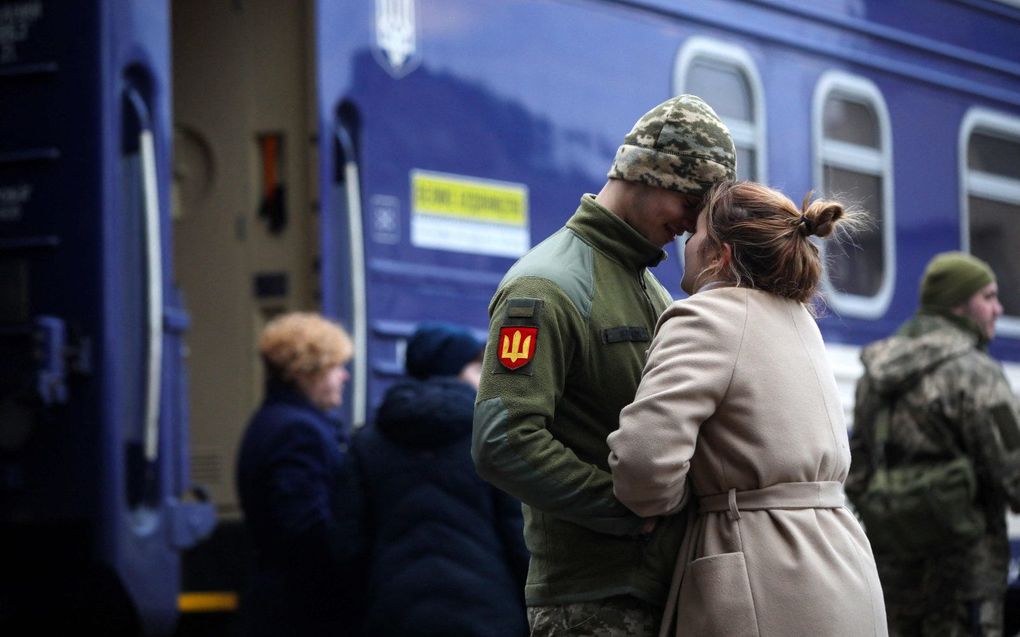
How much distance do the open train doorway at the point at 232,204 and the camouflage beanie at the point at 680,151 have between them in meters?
2.60

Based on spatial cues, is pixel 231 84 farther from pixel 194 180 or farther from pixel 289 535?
pixel 289 535

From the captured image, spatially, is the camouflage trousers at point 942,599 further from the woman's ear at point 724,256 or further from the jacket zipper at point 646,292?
the woman's ear at point 724,256

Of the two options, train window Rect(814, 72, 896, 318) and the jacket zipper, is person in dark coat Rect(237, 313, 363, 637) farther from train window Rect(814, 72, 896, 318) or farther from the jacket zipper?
train window Rect(814, 72, 896, 318)

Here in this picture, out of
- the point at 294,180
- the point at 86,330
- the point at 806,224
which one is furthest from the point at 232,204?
the point at 806,224

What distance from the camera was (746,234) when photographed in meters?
2.73

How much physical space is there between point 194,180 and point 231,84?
366 millimetres

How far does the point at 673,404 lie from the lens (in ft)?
8.48

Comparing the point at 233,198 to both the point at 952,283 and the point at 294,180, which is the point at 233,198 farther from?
the point at 952,283

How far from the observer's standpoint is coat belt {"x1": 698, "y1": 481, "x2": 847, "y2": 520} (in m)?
2.65

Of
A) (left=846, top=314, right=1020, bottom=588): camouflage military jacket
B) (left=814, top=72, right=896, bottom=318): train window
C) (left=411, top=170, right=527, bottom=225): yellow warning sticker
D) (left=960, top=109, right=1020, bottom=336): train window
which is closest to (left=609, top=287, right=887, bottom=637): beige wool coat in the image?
(left=846, top=314, right=1020, bottom=588): camouflage military jacket

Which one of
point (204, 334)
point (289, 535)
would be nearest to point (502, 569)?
point (289, 535)

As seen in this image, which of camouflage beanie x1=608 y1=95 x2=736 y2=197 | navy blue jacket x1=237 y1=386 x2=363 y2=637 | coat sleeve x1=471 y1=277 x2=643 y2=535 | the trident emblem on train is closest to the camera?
coat sleeve x1=471 y1=277 x2=643 y2=535

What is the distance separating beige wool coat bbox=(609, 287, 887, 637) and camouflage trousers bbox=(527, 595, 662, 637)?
0.18 feet

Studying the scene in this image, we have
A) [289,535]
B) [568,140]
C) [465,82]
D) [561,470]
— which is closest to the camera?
[561,470]
